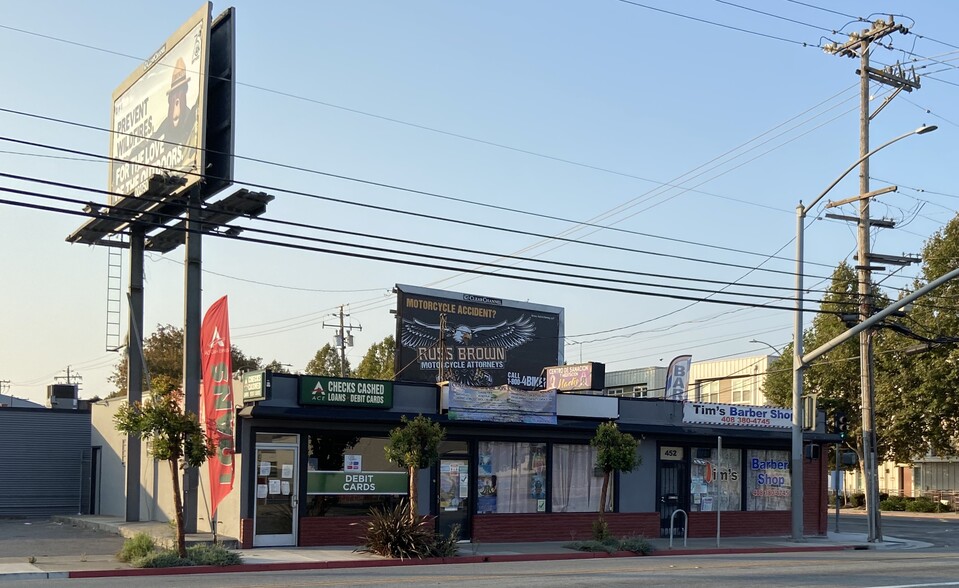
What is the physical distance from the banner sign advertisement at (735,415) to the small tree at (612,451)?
421 centimetres

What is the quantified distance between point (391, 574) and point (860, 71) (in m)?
21.3

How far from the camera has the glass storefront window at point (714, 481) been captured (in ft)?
96.7

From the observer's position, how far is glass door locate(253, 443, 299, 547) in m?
22.6

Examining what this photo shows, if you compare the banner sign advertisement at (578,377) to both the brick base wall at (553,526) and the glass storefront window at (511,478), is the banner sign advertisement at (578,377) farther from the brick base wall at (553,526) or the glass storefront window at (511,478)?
the brick base wall at (553,526)

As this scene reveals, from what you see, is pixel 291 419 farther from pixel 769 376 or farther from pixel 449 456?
pixel 769 376

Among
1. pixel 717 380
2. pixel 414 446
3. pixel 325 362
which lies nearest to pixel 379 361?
pixel 325 362

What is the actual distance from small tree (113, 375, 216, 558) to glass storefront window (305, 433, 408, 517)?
14.0 ft

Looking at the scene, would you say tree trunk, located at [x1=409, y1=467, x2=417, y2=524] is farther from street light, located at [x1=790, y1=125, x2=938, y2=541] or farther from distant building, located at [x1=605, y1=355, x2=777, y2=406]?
distant building, located at [x1=605, y1=355, x2=777, y2=406]

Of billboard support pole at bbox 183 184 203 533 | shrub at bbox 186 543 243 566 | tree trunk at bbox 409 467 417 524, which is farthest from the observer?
billboard support pole at bbox 183 184 203 533

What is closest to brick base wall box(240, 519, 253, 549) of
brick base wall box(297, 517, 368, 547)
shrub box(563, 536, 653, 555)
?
brick base wall box(297, 517, 368, 547)

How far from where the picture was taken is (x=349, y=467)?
24.0 metres

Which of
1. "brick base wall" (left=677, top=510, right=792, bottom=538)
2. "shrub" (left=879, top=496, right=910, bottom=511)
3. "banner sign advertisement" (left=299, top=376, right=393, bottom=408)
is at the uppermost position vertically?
"banner sign advertisement" (left=299, top=376, right=393, bottom=408)

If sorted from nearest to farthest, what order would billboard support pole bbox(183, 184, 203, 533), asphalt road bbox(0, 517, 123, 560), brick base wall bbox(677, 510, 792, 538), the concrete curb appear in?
the concrete curb
asphalt road bbox(0, 517, 123, 560)
billboard support pole bbox(183, 184, 203, 533)
brick base wall bbox(677, 510, 792, 538)

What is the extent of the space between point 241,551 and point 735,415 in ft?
49.5
